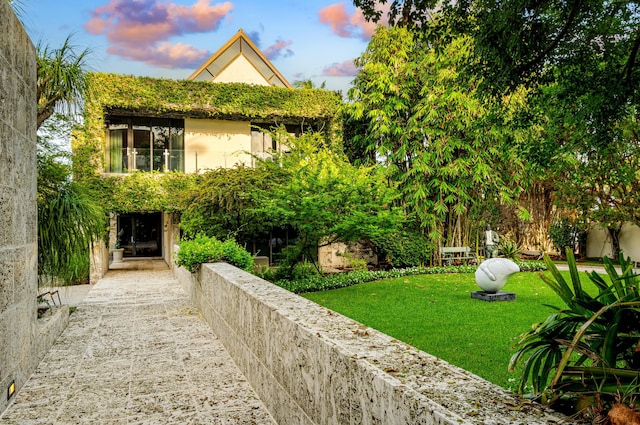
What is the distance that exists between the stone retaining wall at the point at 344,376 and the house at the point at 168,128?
1240 centimetres

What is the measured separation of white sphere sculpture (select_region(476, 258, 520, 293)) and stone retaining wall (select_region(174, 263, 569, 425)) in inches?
249

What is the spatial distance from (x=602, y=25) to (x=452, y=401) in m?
5.84

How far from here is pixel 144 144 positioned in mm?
18734

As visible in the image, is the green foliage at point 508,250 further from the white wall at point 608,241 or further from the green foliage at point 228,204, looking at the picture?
the green foliage at point 228,204

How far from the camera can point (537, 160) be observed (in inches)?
289

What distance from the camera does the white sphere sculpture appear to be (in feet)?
33.0

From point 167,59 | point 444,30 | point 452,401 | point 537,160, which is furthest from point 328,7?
point 167,59

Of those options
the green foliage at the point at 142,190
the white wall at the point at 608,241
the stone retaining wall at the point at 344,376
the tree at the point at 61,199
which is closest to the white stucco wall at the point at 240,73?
the green foliage at the point at 142,190

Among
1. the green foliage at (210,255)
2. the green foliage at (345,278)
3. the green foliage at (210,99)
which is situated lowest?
the green foliage at (345,278)

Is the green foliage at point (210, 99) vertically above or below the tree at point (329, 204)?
above

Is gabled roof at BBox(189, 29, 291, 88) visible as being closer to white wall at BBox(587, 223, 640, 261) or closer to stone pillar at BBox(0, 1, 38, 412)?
white wall at BBox(587, 223, 640, 261)

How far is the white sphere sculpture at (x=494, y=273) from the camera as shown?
1005 centimetres

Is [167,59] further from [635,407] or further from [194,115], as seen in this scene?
[635,407]

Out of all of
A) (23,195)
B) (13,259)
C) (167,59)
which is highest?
(167,59)
